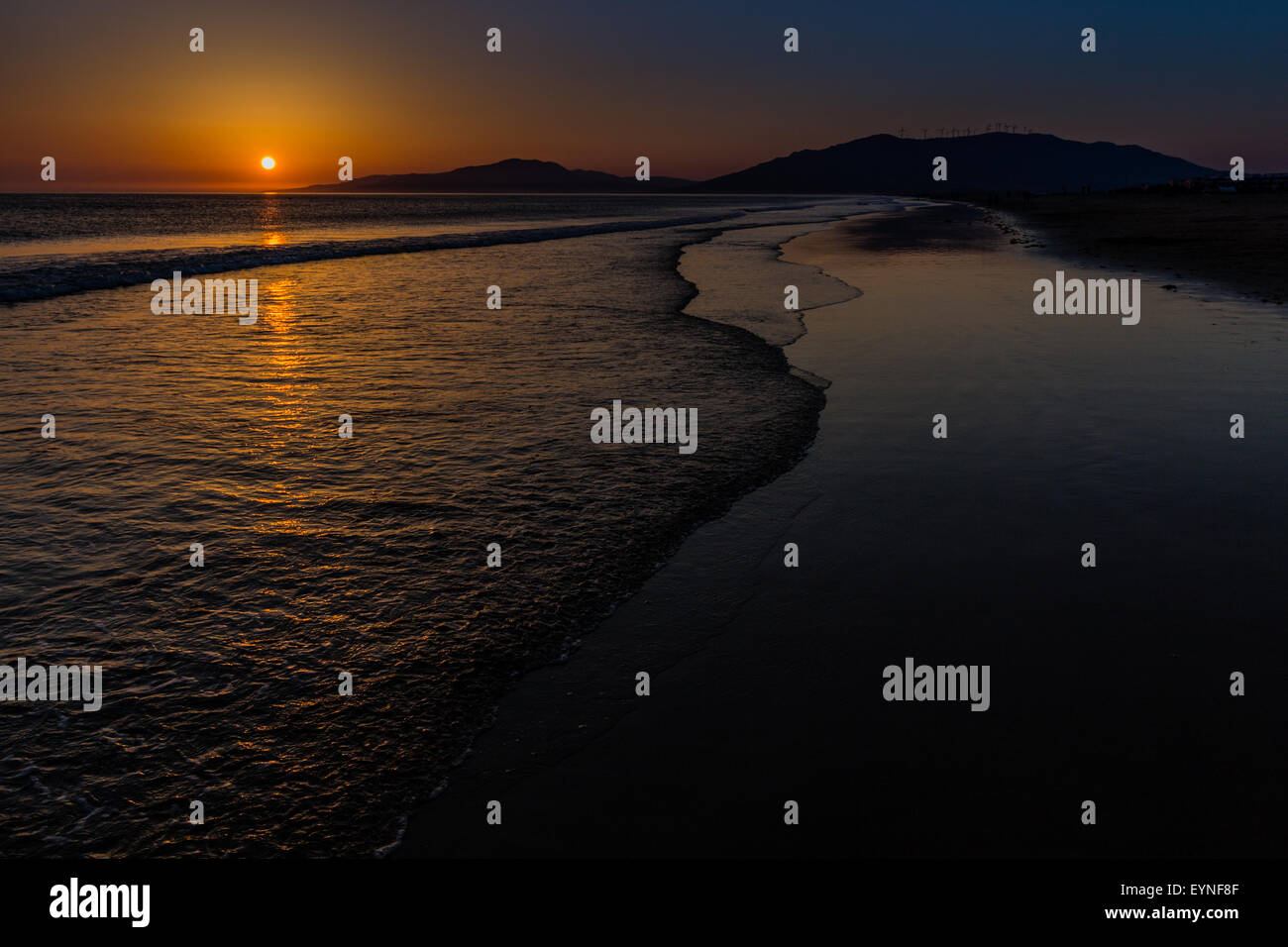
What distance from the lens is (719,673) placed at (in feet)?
16.6

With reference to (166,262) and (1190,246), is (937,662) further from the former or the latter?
(166,262)

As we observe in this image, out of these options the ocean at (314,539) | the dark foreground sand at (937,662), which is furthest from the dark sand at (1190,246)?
the dark foreground sand at (937,662)

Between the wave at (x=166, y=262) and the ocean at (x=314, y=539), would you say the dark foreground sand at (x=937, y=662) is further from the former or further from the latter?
the wave at (x=166, y=262)

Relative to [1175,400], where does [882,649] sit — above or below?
below

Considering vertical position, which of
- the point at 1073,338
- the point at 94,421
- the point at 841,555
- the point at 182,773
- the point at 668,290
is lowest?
the point at 182,773

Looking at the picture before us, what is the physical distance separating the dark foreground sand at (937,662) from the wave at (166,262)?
26.4 metres

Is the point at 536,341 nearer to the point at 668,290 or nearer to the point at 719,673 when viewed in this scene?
the point at 668,290

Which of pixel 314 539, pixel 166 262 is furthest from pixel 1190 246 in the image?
pixel 166 262

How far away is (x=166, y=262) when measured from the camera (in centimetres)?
3553

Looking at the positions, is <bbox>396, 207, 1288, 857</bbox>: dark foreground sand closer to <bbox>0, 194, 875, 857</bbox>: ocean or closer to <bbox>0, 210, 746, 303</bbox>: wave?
<bbox>0, 194, 875, 857</bbox>: ocean

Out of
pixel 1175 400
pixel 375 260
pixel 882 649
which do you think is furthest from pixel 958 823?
pixel 375 260

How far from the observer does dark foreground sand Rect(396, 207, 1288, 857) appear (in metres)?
3.85

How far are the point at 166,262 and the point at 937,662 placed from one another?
3898 cm

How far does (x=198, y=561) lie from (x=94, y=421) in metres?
5.30
